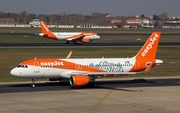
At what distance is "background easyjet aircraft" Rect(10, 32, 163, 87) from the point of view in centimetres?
5062

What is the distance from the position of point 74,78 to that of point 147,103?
11038 millimetres

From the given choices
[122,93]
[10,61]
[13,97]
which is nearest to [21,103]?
[13,97]

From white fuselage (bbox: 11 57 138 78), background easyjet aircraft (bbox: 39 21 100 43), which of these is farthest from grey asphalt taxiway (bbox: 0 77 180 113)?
background easyjet aircraft (bbox: 39 21 100 43)

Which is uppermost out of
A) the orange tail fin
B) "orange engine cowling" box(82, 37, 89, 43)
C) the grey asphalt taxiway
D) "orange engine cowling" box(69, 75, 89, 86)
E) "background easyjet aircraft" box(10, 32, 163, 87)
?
the orange tail fin

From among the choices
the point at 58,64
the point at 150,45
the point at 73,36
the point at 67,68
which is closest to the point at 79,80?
the point at 67,68

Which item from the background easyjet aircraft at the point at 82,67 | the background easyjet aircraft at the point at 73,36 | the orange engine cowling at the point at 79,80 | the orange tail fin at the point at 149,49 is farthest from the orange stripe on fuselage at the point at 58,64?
the background easyjet aircraft at the point at 73,36

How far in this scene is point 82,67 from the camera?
52.6 metres

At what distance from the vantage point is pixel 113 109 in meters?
39.1

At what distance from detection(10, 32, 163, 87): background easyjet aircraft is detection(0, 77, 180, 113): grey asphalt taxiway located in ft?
4.93

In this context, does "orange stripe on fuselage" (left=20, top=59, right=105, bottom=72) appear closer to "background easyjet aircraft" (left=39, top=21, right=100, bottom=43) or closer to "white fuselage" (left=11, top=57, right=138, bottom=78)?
"white fuselage" (left=11, top=57, right=138, bottom=78)

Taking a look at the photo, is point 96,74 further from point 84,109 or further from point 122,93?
point 84,109

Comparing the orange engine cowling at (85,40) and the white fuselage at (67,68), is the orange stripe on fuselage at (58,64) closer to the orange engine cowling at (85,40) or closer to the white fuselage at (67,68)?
the white fuselage at (67,68)

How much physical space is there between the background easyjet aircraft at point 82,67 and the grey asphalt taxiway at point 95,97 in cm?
150

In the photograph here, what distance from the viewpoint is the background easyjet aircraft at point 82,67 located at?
50.6 meters
